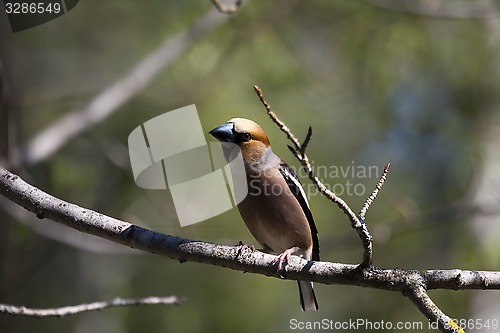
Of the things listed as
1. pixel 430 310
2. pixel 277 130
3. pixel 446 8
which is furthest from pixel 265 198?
pixel 446 8

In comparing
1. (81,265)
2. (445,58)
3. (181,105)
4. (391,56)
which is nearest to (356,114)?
(391,56)

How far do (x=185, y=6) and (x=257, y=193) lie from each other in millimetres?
4645

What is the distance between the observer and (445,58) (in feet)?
31.8

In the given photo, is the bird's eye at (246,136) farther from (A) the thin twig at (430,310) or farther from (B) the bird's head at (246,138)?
(A) the thin twig at (430,310)

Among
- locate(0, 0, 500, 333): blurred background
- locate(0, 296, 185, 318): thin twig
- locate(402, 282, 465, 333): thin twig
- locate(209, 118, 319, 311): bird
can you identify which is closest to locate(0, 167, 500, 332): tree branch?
locate(402, 282, 465, 333): thin twig

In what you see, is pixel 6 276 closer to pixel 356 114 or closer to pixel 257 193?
pixel 257 193

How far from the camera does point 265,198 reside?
5.14 m

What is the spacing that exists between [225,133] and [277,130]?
10.7ft

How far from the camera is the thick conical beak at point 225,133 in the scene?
5.03m

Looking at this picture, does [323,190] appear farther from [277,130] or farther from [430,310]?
[277,130]

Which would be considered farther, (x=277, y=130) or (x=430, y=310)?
(x=277, y=130)

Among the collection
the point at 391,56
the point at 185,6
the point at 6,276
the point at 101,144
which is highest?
the point at 185,6

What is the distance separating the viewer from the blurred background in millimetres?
7953

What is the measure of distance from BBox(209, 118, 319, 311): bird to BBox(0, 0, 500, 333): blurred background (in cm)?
220
